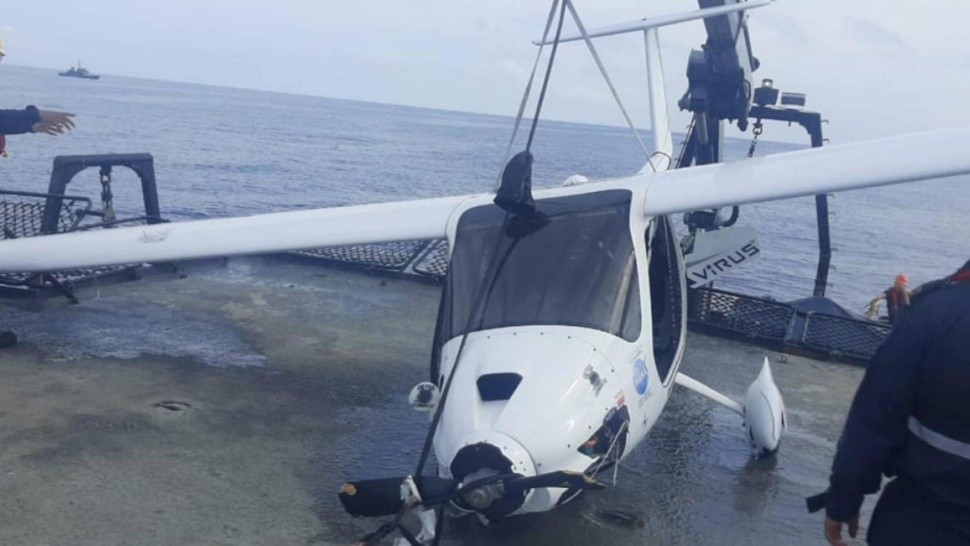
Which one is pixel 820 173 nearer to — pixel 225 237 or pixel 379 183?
pixel 225 237

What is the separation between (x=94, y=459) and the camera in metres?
6.88

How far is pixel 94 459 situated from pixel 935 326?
5.94 meters

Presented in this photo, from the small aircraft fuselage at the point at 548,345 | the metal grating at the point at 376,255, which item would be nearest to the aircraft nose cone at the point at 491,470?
the small aircraft fuselage at the point at 548,345

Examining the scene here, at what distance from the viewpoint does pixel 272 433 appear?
775 centimetres

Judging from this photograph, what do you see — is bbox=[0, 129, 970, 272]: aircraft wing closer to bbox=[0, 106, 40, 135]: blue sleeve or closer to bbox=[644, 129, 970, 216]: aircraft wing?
bbox=[644, 129, 970, 216]: aircraft wing

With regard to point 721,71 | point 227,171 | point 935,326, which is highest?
point 721,71

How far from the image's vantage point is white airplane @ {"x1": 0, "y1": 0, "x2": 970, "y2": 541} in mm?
4988

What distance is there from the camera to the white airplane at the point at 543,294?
16.4ft

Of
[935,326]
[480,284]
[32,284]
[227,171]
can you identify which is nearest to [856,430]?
[935,326]

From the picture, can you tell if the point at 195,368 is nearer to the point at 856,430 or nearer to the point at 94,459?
the point at 94,459

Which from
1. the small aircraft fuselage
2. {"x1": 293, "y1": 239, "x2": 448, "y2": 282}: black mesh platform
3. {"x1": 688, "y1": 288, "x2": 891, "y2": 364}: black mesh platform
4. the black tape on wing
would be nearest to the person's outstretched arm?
the small aircraft fuselage

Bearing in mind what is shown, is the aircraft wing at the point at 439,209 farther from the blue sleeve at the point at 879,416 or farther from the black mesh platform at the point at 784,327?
the black mesh platform at the point at 784,327

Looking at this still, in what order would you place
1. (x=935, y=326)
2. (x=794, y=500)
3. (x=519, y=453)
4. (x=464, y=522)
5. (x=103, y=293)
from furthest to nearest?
(x=103, y=293) → (x=794, y=500) → (x=464, y=522) → (x=519, y=453) → (x=935, y=326)

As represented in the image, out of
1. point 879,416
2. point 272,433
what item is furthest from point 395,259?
point 879,416
